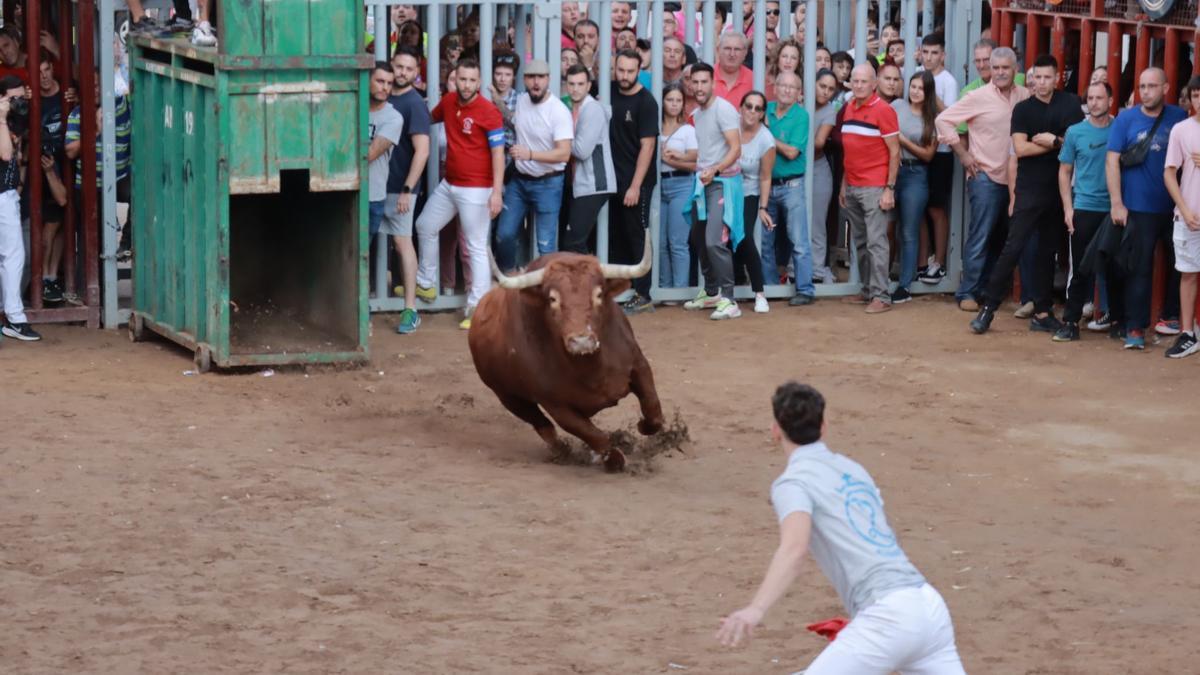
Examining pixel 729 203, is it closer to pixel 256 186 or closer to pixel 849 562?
pixel 256 186

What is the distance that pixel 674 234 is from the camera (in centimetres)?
1545

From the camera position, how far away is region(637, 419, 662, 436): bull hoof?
35.3ft

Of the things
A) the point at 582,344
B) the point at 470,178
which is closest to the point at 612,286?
the point at 582,344

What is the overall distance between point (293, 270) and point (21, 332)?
6.58ft

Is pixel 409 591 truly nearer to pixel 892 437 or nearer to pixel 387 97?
pixel 892 437

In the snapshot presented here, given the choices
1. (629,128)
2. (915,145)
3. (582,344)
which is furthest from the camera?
(915,145)

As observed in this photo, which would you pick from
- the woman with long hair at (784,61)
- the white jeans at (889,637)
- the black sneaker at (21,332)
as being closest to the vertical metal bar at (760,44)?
the woman with long hair at (784,61)

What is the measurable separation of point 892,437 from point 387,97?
16.1 feet

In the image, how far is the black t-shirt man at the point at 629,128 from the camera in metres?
14.8

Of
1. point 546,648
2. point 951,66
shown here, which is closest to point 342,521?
point 546,648

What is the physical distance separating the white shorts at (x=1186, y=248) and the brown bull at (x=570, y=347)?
4617 millimetres

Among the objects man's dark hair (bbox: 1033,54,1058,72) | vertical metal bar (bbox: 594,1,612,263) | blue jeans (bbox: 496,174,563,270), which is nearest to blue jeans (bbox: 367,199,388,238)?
blue jeans (bbox: 496,174,563,270)

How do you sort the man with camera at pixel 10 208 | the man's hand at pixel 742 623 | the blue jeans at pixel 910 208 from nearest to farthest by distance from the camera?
the man's hand at pixel 742 623
the man with camera at pixel 10 208
the blue jeans at pixel 910 208

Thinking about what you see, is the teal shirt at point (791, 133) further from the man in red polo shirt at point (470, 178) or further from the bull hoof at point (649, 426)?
the bull hoof at point (649, 426)
